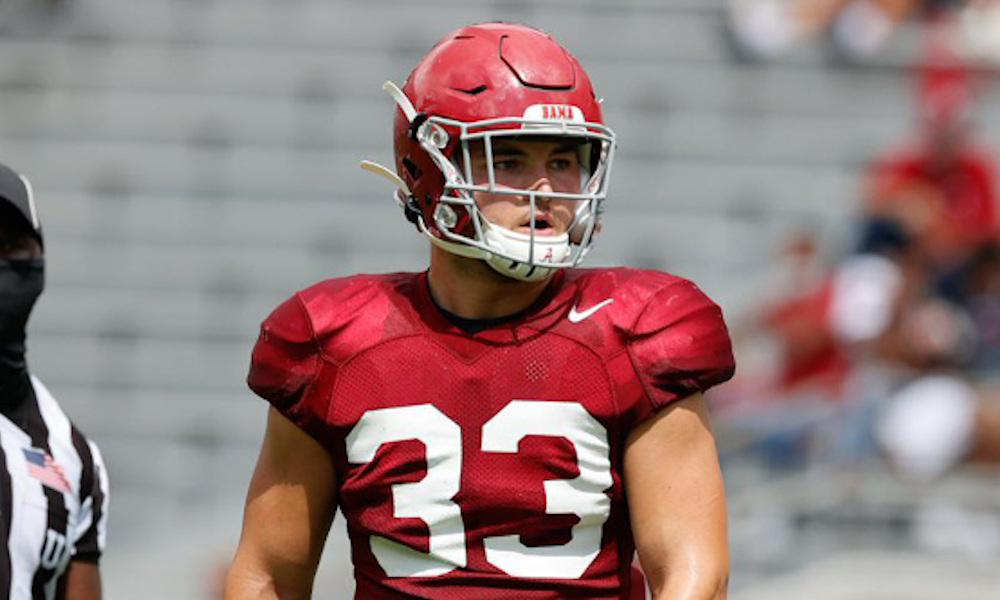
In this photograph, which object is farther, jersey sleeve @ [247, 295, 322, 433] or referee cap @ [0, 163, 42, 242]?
referee cap @ [0, 163, 42, 242]

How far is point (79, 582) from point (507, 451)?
1.18m

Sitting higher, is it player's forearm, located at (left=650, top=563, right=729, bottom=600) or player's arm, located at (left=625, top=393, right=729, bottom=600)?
player's arm, located at (left=625, top=393, right=729, bottom=600)

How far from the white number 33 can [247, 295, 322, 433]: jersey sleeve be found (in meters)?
0.11

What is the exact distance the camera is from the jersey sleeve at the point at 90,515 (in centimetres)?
372

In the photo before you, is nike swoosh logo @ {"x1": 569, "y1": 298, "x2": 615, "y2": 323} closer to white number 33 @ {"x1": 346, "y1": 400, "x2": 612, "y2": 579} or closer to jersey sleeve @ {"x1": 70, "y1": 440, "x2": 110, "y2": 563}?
white number 33 @ {"x1": 346, "y1": 400, "x2": 612, "y2": 579}

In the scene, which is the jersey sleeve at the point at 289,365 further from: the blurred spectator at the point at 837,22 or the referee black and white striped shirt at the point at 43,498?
the blurred spectator at the point at 837,22

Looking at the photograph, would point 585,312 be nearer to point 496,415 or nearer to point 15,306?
point 496,415

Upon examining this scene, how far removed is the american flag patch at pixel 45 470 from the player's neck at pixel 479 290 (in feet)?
3.18

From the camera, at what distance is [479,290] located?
122 inches

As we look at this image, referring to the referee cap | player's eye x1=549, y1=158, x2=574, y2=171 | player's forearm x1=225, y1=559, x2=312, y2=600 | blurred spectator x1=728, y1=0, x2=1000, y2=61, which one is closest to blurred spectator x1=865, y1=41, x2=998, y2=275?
blurred spectator x1=728, y1=0, x2=1000, y2=61

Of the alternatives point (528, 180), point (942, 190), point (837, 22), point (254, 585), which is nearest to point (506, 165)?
point (528, 180)

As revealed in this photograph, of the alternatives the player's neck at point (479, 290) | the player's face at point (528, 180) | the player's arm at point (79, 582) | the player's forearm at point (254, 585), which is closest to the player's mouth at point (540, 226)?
the player's face at point (528, 180)

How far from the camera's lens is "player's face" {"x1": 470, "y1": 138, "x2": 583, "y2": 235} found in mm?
2969

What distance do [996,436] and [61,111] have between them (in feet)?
15.4
